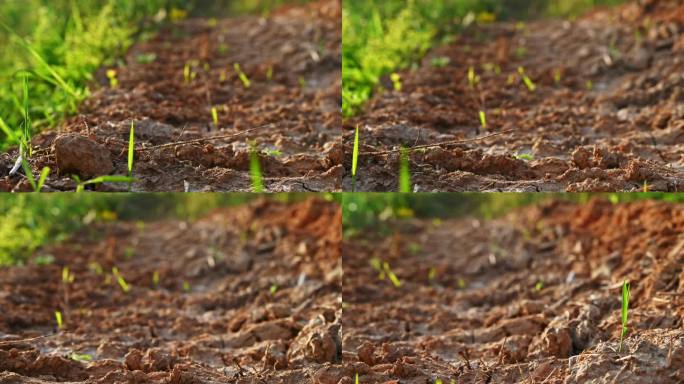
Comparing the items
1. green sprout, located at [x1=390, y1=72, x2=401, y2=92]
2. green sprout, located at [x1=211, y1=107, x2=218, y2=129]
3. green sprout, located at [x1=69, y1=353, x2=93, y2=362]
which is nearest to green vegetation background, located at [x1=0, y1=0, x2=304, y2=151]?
green sprout, located at [x1=211, y1=107, x2=218, y2=129]

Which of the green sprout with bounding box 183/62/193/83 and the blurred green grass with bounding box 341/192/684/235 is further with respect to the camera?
the blurred green grass with bounding box 341/192/684/235

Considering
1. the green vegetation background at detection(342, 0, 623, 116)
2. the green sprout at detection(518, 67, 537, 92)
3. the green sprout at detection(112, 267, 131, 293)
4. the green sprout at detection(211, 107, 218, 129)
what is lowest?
the green sprout at detection(112, 267, 131, 293)

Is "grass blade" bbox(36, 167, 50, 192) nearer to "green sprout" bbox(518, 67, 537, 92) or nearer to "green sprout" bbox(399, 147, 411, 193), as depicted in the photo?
"green sprout" bbox(399, 147, 411, 193)

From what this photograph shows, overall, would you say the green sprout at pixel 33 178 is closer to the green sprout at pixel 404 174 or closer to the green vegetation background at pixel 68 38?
the green vegetation background at pixel 68 38

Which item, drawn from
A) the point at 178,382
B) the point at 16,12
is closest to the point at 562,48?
the point at 178,382

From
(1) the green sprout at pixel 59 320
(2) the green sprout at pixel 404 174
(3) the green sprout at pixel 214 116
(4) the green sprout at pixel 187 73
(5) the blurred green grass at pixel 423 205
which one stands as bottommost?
(1) the green sprout at pixel 59 320

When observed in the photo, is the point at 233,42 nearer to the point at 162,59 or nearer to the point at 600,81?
the point at 162,59

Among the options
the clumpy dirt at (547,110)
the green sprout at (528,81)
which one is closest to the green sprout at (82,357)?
the clumpy dirt at (547,110)
